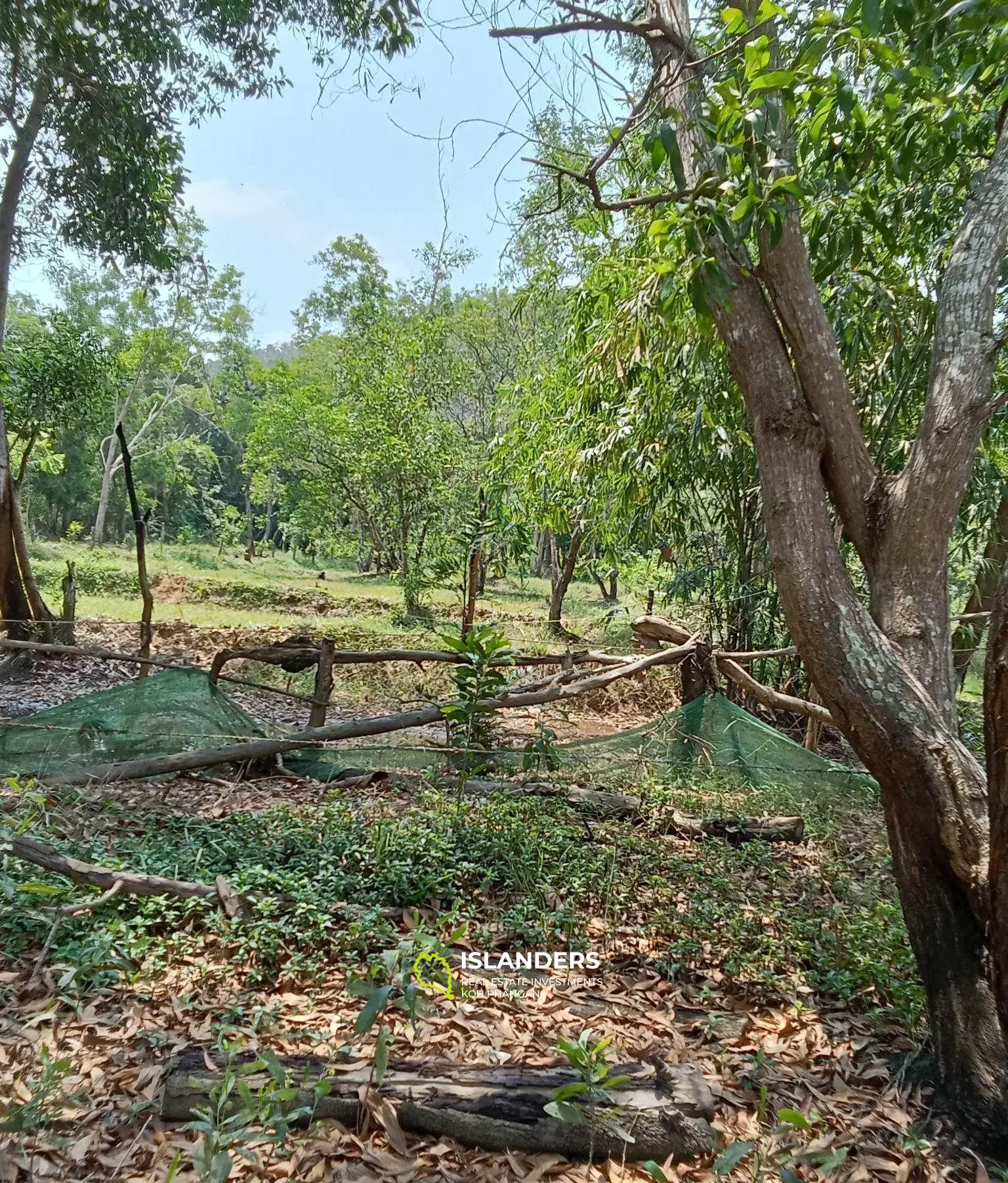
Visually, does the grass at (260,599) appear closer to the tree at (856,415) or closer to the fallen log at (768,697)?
the fallen log at (768,697)

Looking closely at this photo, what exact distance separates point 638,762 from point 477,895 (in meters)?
1.23

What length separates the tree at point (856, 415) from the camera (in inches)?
57.9

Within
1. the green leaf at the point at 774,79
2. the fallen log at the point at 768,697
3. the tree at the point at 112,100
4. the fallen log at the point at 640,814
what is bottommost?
the fallen log at the point at 640,814

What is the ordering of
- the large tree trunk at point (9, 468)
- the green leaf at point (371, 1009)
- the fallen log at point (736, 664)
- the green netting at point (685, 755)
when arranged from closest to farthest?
the green leaf at point (371, 1009) < the fallen log at point (736, 664) < the green netting at point (685, 755) < the large tree trunk at point (9, 468)

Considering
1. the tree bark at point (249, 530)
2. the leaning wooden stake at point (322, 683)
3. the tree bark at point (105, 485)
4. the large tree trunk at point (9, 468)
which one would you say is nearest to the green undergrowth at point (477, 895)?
the leaning wooden stake at point (322, 683)

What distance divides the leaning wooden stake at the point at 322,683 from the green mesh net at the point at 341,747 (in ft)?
0.63

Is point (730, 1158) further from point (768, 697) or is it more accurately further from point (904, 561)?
point (768, 697)

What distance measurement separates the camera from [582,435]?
4.22 meters

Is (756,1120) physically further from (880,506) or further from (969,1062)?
(880,506)

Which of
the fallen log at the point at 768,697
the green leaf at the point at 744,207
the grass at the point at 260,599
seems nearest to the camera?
the green leaf at the point at 744,207

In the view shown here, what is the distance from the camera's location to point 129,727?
122 inches

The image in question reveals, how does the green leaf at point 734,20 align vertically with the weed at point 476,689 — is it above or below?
above

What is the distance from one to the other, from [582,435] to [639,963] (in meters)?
2.97

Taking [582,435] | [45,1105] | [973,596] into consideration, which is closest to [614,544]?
[582,435]
